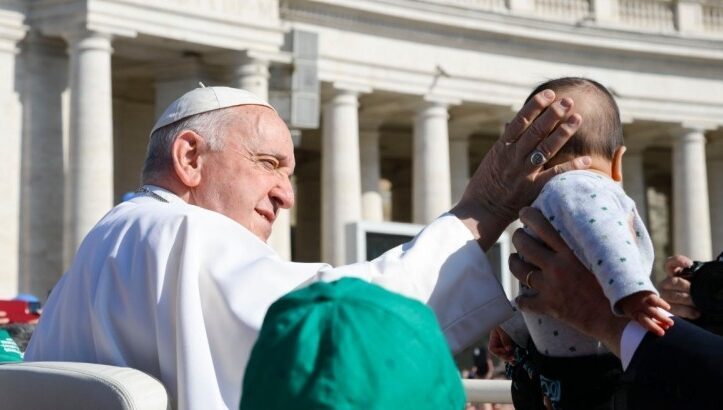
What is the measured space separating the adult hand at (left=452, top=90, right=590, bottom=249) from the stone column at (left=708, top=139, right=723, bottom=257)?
52.5 meters

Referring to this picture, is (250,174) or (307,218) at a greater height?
(307,218)

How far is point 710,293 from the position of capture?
561 centimetres

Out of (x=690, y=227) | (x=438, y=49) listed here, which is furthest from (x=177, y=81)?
(x=690, y=227)

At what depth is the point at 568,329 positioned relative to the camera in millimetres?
5625

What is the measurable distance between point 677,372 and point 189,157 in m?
2.85

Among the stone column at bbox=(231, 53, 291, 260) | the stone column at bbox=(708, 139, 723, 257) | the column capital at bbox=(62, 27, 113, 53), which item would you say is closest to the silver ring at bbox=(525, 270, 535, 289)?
the column capital at bbox=(62, 27, 113, 53)

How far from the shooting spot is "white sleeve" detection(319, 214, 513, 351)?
558 centimetres

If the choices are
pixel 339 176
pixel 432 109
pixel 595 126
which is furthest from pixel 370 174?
pixel 595 126

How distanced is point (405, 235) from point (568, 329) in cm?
2831

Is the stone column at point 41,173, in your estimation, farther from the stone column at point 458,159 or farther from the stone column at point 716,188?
the stone column at point 716,188

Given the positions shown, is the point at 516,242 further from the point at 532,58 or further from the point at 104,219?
the point at 532,58

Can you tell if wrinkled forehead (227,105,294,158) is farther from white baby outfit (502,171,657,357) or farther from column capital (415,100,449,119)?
column capital (415,100,449,119)

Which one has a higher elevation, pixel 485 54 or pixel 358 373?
pixel 485 54

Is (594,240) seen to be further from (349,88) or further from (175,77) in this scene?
(349,88)
